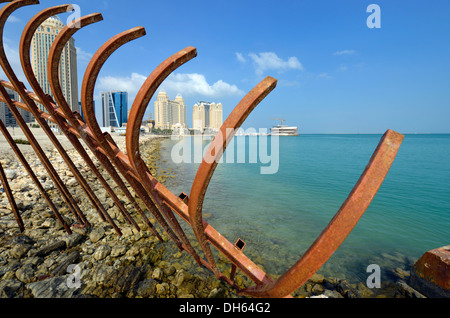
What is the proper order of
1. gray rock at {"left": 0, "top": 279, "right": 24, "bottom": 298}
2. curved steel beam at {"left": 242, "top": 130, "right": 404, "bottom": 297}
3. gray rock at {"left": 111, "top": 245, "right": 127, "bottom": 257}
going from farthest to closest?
gray rock at {"left": 111, "top": 245, "right": 127, "bottom": 257}, gray rock at {"left": 0, "top": 279, "right": 24, "bottom": 298}, curved steel beam at {"left": 242, "top": 130, "right": 404, "bottom": 297}

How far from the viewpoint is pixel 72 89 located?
8319cm

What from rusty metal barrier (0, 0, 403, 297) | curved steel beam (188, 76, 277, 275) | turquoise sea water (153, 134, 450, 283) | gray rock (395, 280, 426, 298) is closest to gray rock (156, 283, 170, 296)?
rusty metal barrier (0, 0, 403, 297)

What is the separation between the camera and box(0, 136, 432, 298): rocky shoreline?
3.70 meters

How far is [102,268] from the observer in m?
4.14

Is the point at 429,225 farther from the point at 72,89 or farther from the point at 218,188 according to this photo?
the point at 72,89

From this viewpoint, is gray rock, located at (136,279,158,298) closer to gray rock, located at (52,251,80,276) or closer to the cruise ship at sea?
gray rock, located at (52,251,80,276)

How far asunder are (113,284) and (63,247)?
6.45 feet

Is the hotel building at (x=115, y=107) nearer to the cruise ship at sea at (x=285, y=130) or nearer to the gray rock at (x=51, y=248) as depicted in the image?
the cruise ship at sea at (x=285, y=130)

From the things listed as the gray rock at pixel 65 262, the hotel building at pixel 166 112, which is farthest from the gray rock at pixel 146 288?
the hotel building at pixel 166 112

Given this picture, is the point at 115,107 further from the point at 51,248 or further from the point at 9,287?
the point at 9,287

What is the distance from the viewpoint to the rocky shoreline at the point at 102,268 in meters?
3.70

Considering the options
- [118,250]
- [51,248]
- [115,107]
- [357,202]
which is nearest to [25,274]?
[51,248]
